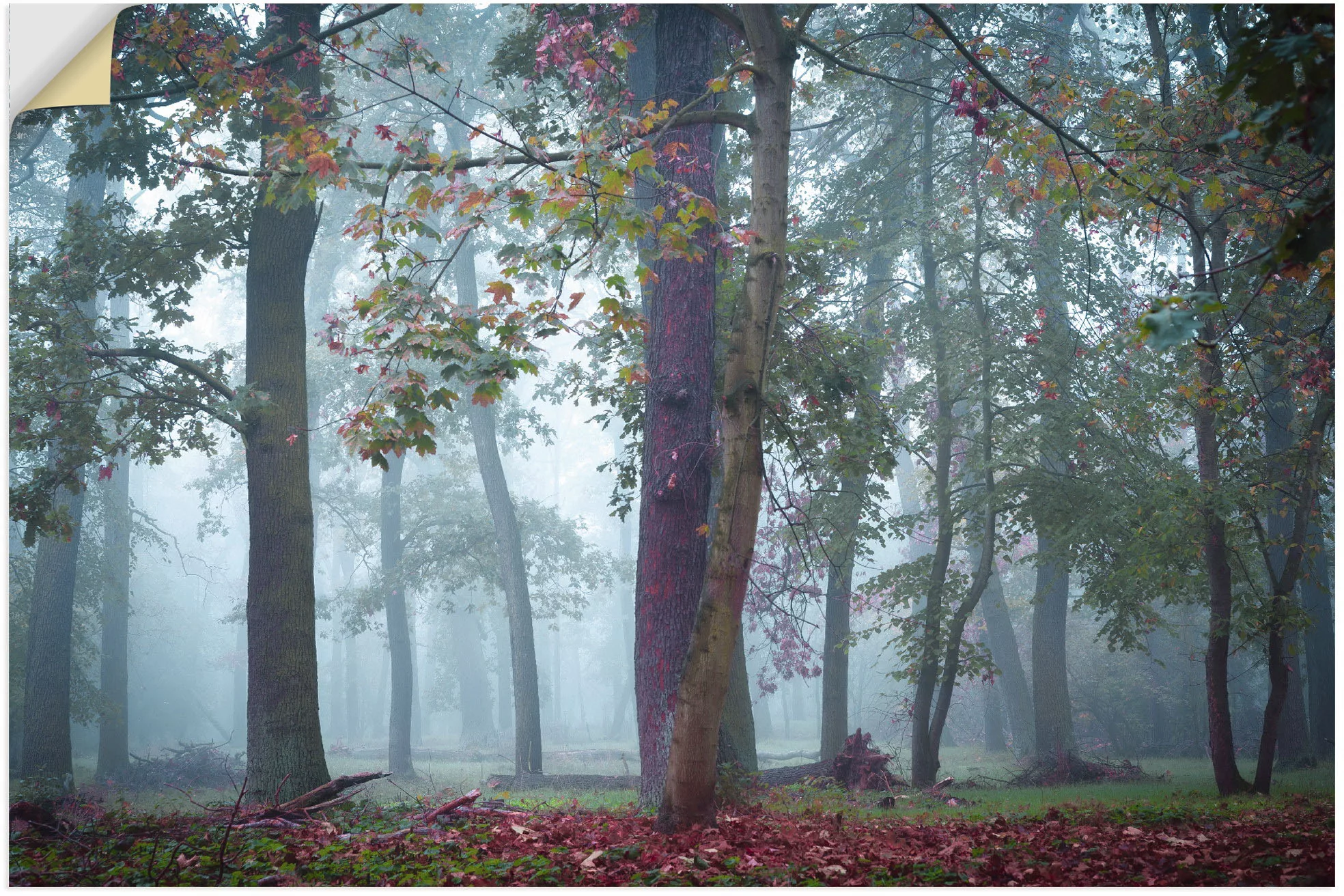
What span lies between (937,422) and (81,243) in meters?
9.30

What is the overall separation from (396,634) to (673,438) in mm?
14047

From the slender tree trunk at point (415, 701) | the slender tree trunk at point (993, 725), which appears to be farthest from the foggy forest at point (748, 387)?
the slender tree trunk at point (415, 701)

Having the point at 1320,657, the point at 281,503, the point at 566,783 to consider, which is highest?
the point at 281,503

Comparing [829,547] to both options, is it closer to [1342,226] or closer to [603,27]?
[603,27]

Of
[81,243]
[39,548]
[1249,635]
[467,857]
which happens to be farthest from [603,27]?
[39,548]

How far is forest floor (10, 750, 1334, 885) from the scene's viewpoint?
350 cm

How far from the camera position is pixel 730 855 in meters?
3.71

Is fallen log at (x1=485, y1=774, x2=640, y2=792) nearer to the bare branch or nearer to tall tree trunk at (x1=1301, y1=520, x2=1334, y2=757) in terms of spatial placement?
the bare branch

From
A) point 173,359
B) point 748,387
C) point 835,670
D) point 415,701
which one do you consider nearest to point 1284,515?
point 835,670

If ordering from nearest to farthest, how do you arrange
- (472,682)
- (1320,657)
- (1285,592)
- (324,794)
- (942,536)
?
(324,794) < (1285,592) < (1320,657) < (942,536) < (472,682)

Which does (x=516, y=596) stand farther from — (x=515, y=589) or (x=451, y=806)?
(x=451, y=806)

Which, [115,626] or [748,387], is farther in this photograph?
[115,626]

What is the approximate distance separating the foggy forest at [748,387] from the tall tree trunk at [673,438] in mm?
31

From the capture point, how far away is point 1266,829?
14.1 ft
